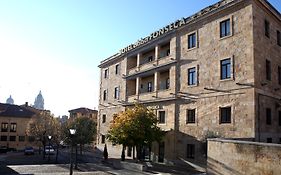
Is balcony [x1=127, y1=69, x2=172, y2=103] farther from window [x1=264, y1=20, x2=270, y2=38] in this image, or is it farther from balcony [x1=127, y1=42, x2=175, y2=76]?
window [x1=264, y1=20, x2=270, y2=38]

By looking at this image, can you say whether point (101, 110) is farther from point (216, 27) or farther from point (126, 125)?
point (216, 27)

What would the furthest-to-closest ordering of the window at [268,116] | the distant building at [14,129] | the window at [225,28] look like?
1. the distant building at [14,129]
2. the window at [225,28]
3. the window at [268,116]

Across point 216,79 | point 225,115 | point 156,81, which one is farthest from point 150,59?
point 225,115

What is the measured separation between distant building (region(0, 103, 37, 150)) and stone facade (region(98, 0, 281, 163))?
146 feet

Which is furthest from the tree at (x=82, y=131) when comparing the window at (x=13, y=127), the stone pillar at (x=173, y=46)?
the window at (x=13, y=127)

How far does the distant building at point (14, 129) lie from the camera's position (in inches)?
2638

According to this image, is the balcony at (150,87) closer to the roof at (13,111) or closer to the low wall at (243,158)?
the low wall at (243,158)

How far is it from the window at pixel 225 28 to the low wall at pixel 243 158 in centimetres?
1072

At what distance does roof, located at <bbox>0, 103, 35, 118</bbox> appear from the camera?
68613 mm

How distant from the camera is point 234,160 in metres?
17.9

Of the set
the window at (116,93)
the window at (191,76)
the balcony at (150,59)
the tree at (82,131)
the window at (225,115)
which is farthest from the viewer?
the window at (116,93)

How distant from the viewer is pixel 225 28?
26.6 m

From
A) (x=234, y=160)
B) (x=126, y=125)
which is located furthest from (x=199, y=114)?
(x=234, y=160)

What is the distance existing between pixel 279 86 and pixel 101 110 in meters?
28.3
